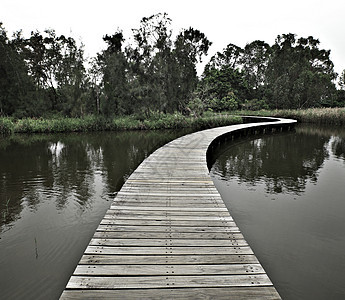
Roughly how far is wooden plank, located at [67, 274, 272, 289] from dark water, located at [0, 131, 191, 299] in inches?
41.2

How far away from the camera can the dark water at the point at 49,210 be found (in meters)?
3.05

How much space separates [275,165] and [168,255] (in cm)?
776

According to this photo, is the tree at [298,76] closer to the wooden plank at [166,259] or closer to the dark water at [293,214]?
the dark water at [293,214]

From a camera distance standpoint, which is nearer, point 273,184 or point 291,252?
point 291,252

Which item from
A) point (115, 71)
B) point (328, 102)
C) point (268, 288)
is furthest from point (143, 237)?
point (328, 102)

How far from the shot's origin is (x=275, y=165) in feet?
29.8

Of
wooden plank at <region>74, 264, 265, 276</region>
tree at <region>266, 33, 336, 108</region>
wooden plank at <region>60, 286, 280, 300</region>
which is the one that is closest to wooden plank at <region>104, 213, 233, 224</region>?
wooden plank at <region>74, 264, 265, 276</region>

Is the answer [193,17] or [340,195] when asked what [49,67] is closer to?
[193,17]

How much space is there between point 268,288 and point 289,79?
145ft

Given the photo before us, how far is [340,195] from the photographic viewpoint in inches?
240

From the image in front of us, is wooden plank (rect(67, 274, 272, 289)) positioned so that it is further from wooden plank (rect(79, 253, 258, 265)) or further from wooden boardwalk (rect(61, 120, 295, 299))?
wooden plank (rect(79, 253, 258, 265))

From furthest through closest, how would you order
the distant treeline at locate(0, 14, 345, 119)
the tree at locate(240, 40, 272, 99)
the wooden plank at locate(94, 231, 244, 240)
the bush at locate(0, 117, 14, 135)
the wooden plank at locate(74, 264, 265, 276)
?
1. the tree at locate(240, 40, 272, 99)
2. the distant treeline at locate(0, 14, 345, 119)
3. the bush at locate(0, 117, 14, 135)
4. the wooden plank at locate(94, 231, 244, 240)
5. the wooden plank at locate(74, 264, 265, 276)

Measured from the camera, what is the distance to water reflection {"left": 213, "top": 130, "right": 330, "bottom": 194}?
7125 millimetres

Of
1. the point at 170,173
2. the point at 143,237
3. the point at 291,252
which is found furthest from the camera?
the point at 170,173
